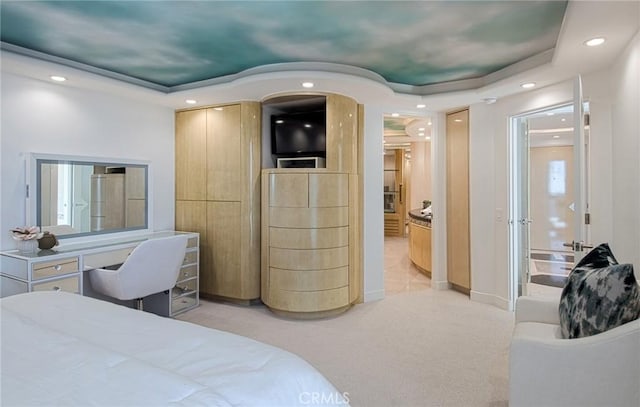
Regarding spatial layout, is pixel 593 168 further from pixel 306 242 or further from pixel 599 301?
pixel 306 242

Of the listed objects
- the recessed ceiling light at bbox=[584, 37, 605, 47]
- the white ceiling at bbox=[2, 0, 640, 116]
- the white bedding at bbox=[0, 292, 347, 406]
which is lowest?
the white bedding at bbox=[0, 292, 347, 406]

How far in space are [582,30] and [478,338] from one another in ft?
8.15

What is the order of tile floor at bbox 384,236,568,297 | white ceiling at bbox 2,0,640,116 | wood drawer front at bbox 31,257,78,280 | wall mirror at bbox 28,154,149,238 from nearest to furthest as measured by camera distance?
white ceiling at bbox 2,0,640,116 < wood drawer front at bbox 31,257,78,280 < wall mirror at bbox 28,154,149,238 < tile floor at bbox 384,236,568,297

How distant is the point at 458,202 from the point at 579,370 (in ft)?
10.2

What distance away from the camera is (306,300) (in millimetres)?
3754

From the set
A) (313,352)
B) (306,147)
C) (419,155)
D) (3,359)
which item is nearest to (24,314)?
(3,359)

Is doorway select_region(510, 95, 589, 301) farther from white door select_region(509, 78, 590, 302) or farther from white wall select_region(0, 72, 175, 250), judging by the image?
white wall select_region(0, 72, 175, 250)

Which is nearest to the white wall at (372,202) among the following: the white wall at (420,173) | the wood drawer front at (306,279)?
the wood drawer front at (306,279)

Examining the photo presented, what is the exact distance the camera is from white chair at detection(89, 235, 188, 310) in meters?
3.18

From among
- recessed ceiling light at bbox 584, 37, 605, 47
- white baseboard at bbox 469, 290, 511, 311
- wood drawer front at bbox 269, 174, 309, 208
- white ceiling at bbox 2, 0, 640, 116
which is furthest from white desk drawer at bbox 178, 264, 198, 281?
recessed ceiling light at bbox 584, 37, 605, 47

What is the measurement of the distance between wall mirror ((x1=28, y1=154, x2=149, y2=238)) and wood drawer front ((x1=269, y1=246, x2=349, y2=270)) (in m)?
1.67

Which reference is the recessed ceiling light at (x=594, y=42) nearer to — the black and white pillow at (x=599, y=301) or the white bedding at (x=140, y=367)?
the black and white pillow at (x=599, y=301)

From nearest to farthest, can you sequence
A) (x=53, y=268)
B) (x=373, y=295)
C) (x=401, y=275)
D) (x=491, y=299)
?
(x=53, y=268) < (x=491, y=299) < (x=373, y=295) < (x=401, y=275)

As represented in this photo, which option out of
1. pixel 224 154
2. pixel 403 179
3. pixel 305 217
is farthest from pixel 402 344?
pixel 403 179
